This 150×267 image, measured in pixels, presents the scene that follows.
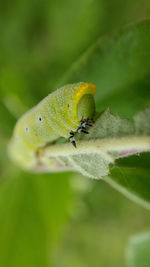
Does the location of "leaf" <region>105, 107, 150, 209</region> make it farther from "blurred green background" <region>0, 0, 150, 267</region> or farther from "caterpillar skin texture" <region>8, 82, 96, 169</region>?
"blurred green background" <region>0, 0, 150, 267</region>

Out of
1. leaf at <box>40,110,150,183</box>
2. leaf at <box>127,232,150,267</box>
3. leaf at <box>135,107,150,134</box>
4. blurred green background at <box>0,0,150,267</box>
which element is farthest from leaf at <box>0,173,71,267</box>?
leaf at <box>135,107,150,134</box>

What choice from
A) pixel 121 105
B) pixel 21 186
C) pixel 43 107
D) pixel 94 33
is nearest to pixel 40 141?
pixel 43 107

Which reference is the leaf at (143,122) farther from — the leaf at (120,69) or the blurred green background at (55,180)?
the blurred green background at (55,180)

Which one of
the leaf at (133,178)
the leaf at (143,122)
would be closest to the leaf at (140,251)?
the leaf at (133,178)

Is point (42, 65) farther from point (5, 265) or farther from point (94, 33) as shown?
point (5, 265)

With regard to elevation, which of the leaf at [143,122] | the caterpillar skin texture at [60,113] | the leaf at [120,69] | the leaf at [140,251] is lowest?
the leaf at [140,251]

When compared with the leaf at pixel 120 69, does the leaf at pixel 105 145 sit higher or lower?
lower

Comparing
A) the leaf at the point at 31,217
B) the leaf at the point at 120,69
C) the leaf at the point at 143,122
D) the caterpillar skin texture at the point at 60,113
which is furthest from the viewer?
the leaf at the point at 31,217
